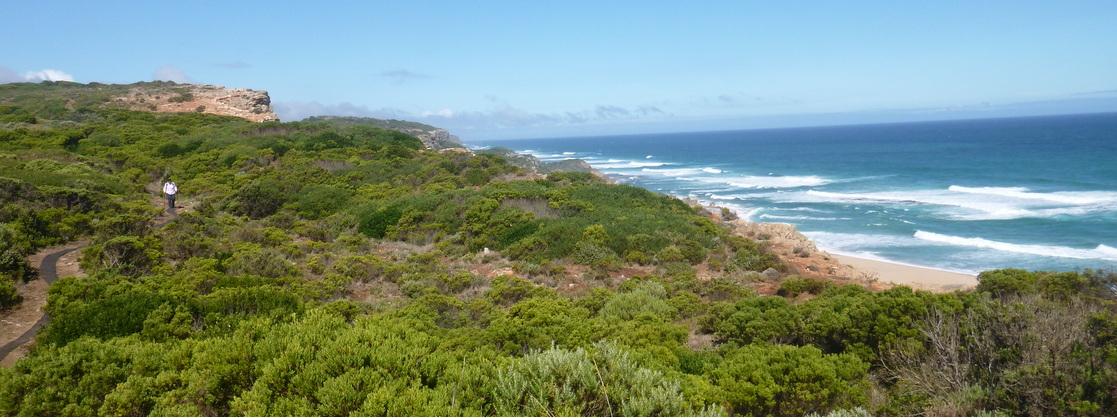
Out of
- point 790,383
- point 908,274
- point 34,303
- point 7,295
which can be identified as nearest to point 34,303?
point 34,303

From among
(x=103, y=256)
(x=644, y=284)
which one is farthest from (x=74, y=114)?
(x=644, y=284)

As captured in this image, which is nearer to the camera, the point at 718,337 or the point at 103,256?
the point at 718,337

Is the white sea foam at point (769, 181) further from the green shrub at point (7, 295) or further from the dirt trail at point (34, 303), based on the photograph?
the green shrub at point (7, 295)

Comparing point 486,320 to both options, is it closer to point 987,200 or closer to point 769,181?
point 987,200

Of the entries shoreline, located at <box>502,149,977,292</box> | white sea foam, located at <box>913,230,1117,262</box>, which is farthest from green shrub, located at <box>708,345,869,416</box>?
white sea foam, located at <box>913,230,1117,262</box>

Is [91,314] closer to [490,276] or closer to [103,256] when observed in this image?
[103,256]

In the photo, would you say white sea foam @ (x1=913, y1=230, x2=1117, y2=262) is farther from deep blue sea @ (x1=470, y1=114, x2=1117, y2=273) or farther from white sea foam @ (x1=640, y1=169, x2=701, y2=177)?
white sea foam @ (x1=640, y1=169, x2=701, y2=177)

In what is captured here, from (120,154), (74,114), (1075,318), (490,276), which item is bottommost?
(490,276)
